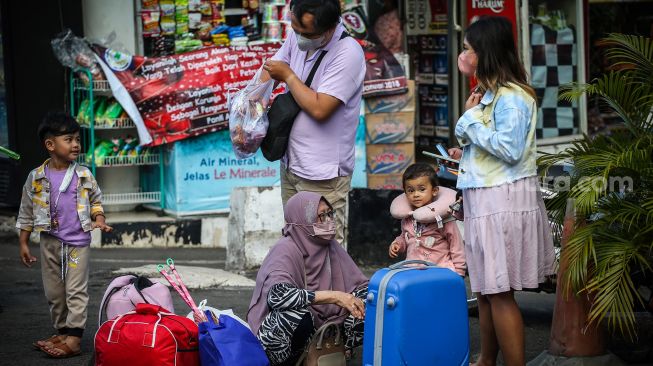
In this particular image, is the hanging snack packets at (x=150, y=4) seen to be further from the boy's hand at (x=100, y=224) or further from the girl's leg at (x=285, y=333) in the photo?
the girl's leg at (x=285, y=333)

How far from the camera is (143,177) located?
1034 cm

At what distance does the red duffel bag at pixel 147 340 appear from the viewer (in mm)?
5102

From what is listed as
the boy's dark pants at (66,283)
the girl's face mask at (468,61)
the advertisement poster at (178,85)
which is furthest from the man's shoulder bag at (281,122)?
the advertisement poster at (178,85)

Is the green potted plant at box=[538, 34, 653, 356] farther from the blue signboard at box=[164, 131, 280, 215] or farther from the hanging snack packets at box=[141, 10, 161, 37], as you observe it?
the hanging snack packets at box=[141, 10, 161, 37]

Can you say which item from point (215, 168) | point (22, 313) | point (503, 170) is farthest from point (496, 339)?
point (215, 168)

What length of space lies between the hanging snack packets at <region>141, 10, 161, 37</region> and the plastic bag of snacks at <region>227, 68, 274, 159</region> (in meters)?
4.10

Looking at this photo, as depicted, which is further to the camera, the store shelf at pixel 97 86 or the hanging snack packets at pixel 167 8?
the hanging snack packets at pixel 167 8

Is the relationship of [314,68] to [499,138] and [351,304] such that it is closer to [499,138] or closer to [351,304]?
[499,138]

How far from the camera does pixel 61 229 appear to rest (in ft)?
20.2

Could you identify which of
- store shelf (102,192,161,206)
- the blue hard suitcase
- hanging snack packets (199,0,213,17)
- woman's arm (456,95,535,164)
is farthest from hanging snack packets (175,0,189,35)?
the blue hard suitcase

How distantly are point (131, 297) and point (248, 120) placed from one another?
1.15 m

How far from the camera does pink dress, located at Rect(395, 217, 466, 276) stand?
6125 millimetres

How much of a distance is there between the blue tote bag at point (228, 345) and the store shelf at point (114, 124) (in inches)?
187

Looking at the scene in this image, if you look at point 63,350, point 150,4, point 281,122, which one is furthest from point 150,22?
point 63,350
